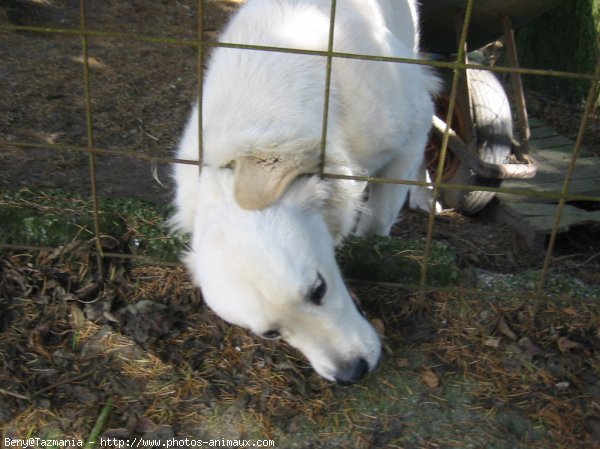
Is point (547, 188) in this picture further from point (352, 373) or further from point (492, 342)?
point (352, 373)

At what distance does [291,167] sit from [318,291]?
440mm

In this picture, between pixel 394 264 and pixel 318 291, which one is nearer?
pixel 318 291

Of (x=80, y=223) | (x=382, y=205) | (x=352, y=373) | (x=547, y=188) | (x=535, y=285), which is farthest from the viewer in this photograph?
(x=547, y=188)

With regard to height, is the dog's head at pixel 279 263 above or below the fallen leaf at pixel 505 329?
above

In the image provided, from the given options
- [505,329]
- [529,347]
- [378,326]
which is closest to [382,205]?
[378,326]

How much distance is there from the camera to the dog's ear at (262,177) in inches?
79.8

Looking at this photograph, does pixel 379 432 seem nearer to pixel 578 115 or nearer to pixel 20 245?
pixel 20 245

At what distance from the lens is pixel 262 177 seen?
206cm

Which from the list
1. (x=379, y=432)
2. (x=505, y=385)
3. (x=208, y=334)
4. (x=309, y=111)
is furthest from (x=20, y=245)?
(x=505, y=385)

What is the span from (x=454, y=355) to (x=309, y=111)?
112 centimetres

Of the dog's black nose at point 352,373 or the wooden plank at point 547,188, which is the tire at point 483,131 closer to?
the wooden plank at point 547,188

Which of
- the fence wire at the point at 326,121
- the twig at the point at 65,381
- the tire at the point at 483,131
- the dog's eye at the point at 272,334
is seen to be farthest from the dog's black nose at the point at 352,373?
the tire at the point at 483,131

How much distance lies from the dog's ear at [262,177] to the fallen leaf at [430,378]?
0.94 m

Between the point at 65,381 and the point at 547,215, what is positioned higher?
the point at 547,215
